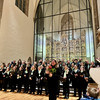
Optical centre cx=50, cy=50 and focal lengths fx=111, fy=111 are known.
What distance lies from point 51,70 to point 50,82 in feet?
1.28

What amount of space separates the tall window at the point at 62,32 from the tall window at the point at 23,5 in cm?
172

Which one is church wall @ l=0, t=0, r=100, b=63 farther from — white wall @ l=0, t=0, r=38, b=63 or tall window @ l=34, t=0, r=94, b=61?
tall window @ l=34, t=0, r=94, b=61

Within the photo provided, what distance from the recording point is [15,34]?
959cm

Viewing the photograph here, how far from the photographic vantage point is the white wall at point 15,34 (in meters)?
8.24

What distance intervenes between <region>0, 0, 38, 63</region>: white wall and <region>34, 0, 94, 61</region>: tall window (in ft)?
3.74

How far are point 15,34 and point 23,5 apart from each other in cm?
381

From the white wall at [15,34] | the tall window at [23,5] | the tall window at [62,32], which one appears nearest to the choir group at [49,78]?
the white wall at [15,34]

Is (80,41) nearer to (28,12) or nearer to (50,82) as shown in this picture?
(28,12)

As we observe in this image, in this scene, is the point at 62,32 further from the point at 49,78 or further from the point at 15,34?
the point at 49,78

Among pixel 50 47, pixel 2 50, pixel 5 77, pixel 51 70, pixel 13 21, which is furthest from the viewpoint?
pixel 50 47

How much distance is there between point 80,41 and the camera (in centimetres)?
1151

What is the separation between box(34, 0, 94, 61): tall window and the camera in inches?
444

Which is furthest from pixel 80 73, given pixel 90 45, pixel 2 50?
pixel 90 45

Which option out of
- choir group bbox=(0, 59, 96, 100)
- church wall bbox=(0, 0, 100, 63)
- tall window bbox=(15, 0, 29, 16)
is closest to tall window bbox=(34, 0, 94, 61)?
church wall bbox=(0, 0, 100, 63)
